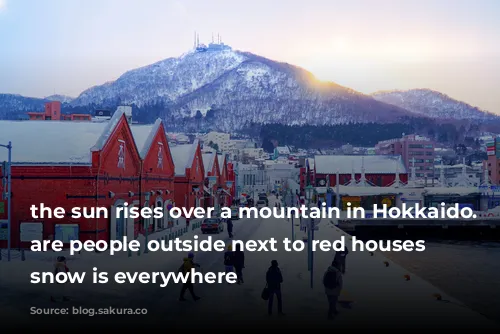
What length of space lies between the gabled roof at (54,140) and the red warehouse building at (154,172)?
538cm

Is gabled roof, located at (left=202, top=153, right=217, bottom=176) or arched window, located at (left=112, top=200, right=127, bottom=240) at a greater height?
gabled roof, located at (left=202, top=153, right=217, bottom=176)

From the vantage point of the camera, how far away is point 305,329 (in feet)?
49.9

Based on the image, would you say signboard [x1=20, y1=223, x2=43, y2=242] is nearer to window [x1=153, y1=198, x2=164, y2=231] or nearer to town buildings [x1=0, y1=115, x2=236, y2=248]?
town buildings [x1=0, y1=115, x2=236, y2=248]

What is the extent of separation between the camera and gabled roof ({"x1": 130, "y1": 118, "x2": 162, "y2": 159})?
43.8 metres

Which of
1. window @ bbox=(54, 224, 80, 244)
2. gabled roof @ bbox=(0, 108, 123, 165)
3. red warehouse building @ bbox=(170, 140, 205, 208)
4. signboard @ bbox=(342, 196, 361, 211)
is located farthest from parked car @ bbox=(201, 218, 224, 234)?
signboard @ bbox=(342, 196, 361, 211)

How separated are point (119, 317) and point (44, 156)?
19.8m

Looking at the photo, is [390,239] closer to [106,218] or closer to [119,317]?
[106,218]

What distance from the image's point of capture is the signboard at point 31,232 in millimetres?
32344

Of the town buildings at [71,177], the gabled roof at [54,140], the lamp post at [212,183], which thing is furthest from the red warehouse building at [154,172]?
the lamp post at [212,183]

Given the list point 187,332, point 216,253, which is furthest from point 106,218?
point 187,332

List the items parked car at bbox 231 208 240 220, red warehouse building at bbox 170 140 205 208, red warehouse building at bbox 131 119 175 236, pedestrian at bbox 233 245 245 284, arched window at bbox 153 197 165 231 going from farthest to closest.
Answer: parked car at bbox 231 208 240 220 → red warehouse building at bbox 170 140 205 208 → arched window at bbox 153 197 165 231 → red warehouse building at bbox 131 119 175 236 → pedestrian at bbox 233 245 245 284

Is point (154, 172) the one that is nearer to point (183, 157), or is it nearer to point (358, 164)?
point (183, 157)

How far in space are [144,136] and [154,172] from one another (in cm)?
323

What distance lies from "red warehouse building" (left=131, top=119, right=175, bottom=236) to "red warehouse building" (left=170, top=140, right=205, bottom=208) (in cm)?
639
